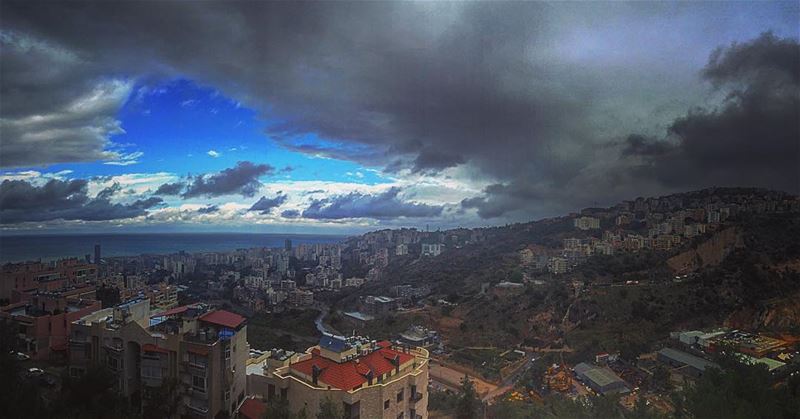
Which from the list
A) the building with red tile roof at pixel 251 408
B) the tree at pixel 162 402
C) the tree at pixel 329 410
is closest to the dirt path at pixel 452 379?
the building with red tile roof at pixel 251 408

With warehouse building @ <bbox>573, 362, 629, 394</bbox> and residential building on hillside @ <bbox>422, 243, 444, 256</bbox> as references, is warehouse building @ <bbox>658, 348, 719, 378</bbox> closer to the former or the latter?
warehouse building @ <bbox>573, 362, 629, 394</bbox>

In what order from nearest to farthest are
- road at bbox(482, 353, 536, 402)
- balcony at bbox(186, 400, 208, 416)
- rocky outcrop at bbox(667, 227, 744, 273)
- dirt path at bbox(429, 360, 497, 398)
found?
balcony at bbox(186, 400, 208, 416), road at bbox(482, 353, 536, 402), dirt path at bbox(429, 360, 497, 398), rocky outcrop at bbox(667, 227, 744, 273)

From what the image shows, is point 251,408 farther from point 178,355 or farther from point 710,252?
point 710,252

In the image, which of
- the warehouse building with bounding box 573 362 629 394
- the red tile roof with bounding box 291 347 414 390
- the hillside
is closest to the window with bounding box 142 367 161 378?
the red tile roof with bounding box 291 347 414 390

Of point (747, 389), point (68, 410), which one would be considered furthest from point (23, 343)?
point (747, 389)

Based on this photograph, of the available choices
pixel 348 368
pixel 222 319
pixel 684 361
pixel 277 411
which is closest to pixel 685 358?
pixel 684 361

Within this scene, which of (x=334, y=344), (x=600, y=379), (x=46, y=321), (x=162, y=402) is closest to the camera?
(x=162, y=402)
